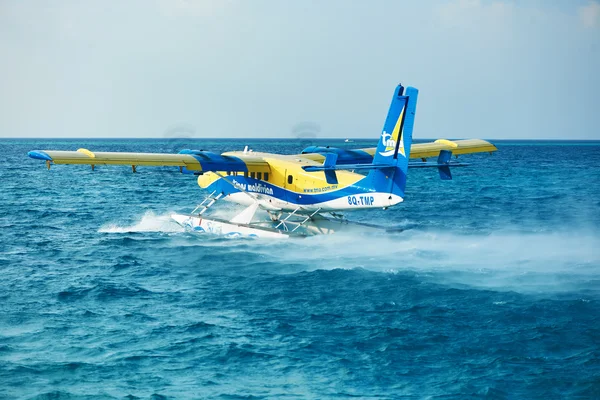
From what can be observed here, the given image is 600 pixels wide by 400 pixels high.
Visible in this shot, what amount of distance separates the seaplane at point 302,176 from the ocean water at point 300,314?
1.75 metres

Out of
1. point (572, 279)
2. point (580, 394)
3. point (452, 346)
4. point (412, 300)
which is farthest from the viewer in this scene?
point (572, 279)

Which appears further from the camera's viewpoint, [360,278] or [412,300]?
[360,278]

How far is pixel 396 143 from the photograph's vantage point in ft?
89.9

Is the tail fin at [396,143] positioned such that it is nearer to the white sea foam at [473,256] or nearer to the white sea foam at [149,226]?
the white sea foam at [473,256]

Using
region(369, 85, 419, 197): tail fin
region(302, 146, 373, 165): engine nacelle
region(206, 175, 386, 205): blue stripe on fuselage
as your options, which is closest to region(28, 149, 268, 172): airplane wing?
region(206, 175, 386, 205): blue stripe on fuselage

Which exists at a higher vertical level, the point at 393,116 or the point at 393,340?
the point at 393,116

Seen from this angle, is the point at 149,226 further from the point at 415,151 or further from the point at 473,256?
the point at 473,256

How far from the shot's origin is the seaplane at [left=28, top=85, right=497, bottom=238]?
89.8ft

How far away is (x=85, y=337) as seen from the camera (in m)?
17.4

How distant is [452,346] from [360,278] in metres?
7.05

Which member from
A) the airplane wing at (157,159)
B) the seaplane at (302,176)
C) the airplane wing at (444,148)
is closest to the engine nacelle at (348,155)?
the seaplane at (302,176)

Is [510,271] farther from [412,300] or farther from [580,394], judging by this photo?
[580,394]

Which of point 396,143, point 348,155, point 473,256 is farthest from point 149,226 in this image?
point 473,256

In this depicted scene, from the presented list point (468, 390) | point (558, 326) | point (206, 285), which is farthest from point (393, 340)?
point (206, 285)
